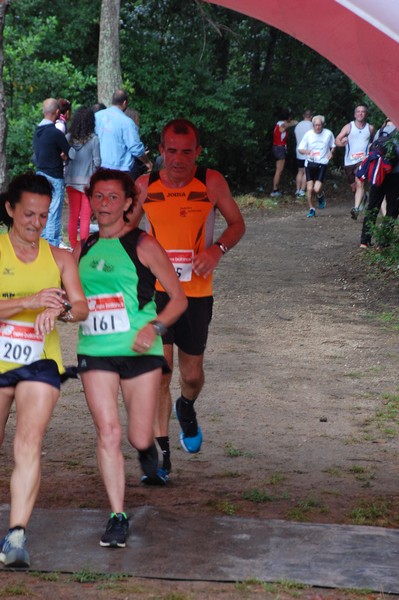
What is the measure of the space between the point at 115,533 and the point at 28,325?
1.18 meters

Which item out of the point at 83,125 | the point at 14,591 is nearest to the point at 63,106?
the point at 83,125

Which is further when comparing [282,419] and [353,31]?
[282,419]

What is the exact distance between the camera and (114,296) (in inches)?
218

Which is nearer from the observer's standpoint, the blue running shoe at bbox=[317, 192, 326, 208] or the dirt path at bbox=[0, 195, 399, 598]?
the dirt path at bbox=[0, 195, 399, 598]

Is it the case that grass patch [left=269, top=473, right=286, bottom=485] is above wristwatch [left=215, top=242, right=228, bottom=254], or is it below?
below

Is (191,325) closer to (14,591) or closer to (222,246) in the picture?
(222,246)

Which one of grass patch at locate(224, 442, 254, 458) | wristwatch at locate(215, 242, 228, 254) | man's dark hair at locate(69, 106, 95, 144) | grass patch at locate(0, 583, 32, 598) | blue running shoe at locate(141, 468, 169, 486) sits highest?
man's dark hair at locate(69, 106, 95, 144)

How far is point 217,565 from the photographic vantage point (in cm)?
528

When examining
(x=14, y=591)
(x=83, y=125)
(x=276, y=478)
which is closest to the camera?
(x=14, y=591)

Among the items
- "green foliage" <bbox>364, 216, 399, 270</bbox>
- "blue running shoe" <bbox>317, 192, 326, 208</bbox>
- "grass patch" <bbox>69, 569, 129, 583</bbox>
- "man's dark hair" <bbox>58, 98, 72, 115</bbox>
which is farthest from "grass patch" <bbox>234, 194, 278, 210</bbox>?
"grass patch" <bbox>69, 569, 129, 583</bbox>

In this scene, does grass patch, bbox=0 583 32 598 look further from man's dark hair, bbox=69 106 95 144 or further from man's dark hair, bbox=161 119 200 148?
man's dark hair, bbox=69 106 95 144

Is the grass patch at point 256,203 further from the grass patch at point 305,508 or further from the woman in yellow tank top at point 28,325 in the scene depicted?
the woman in yellow tank top at point 28,325

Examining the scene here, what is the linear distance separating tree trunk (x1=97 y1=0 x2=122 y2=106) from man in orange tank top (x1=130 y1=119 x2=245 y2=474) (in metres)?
17.8

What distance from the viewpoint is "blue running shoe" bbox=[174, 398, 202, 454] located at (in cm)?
731
